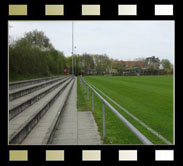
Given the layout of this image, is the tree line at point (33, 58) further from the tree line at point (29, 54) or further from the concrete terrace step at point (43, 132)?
the concrete terrace step at point (43, 132)

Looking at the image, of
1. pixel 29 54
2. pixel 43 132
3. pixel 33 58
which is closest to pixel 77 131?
pixel 43 132

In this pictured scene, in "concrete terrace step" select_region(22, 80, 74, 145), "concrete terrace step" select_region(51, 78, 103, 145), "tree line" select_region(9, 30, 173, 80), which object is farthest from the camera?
"tree line" select_region(9, 30, 173, 80)

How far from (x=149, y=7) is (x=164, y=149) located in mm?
1562

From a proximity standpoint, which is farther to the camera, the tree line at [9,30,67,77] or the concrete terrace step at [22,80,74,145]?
the tree line at [9,30,67,77]

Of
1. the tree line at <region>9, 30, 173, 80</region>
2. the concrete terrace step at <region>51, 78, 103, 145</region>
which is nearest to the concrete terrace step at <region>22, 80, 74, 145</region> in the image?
the concrete terrace step at <region>51, 78, 103, 145</region>

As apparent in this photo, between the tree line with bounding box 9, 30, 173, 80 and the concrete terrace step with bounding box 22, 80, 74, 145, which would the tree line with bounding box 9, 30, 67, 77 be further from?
the concrete terrace step with bounding box 22, 80, 74, 145

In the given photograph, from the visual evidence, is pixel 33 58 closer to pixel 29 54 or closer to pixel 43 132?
pixel 29 54

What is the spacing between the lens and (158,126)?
5676 millimetres

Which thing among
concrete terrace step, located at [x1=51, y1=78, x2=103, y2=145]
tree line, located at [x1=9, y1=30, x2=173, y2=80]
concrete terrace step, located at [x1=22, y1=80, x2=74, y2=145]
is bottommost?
concrete terrace step, located at [x1=51, y1=78, x2=103, y2=145]

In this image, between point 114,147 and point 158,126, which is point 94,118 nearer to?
point 158,126

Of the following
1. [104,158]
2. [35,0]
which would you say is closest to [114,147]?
[104,158]

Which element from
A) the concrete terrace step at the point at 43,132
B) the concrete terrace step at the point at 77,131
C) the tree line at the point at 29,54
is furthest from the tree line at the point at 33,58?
the concrete terrace step at the point at 43,132

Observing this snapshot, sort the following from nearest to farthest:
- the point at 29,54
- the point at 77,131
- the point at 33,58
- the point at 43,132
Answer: the point at 43,132, the point at 77,131, the point at 29,54, the point at 33,58
